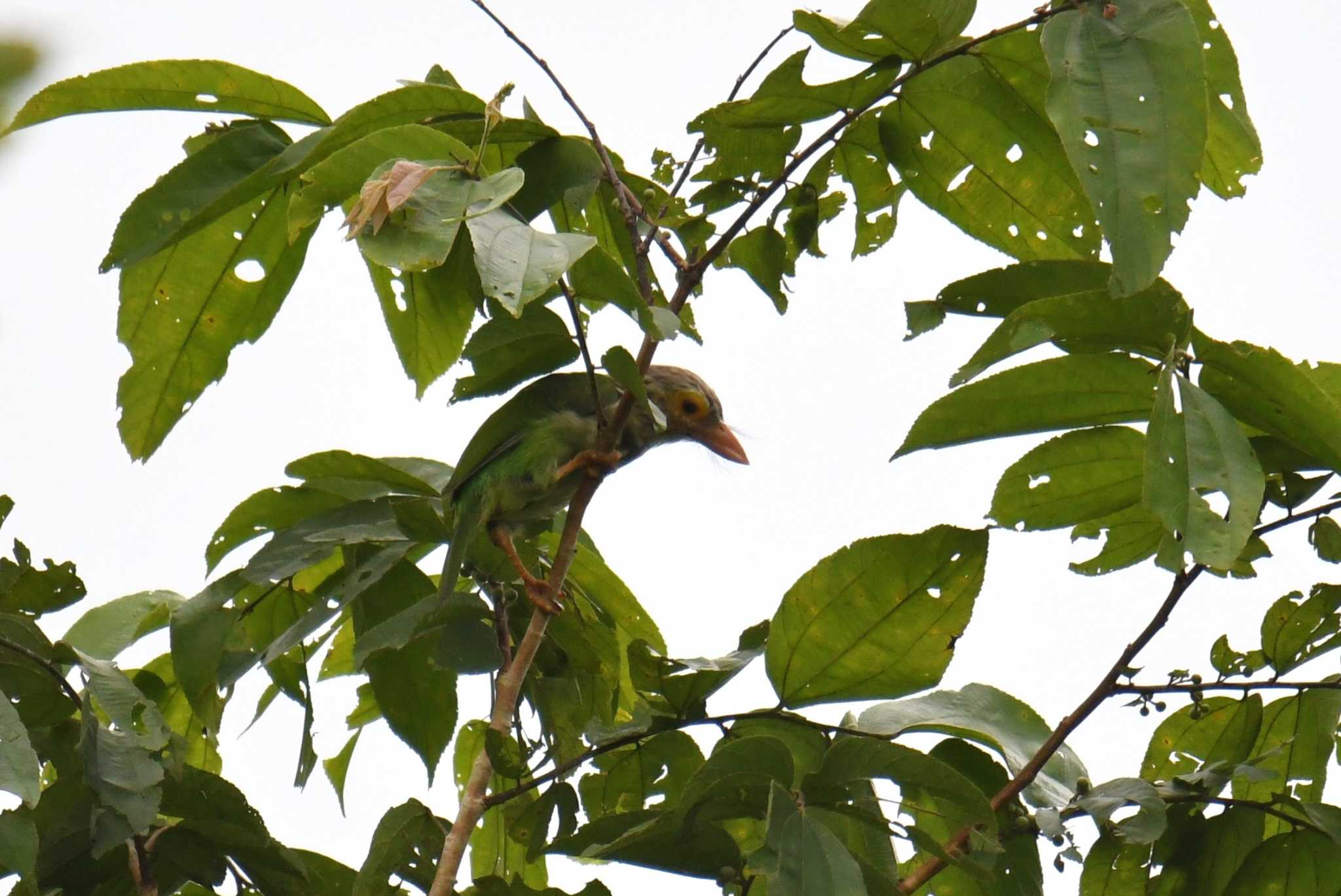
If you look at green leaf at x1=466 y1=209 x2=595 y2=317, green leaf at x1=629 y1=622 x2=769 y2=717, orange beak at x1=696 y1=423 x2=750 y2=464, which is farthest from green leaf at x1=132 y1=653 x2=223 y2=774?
green leaf at x1=466 y1=209 x2=595 y2=317

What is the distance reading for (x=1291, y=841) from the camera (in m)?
2.07

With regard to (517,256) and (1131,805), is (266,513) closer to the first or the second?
(517,256)

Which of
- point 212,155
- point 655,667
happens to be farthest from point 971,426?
point 212,155

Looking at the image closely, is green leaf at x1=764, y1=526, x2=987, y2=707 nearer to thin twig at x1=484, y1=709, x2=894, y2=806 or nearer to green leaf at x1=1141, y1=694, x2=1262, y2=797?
thin twig at x1=484, y1=709, x2=894, y2=806

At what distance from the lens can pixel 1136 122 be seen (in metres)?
1.66

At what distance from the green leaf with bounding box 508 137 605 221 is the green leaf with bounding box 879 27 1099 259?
20.8 inches

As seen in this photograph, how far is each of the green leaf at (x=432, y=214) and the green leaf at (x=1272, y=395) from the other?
937mm

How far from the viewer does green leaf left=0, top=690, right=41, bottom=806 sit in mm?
1639

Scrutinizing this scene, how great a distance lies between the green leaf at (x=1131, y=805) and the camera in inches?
74.4

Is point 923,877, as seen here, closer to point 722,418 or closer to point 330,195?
point 330,195

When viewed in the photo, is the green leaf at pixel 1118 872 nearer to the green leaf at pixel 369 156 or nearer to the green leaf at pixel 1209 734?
the green leaf at pixel 1209 734

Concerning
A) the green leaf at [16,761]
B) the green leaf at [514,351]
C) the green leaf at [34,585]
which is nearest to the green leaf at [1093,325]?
the green leaf at [514,351]

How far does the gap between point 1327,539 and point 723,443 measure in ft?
5.10

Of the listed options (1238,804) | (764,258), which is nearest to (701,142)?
(764,258)
